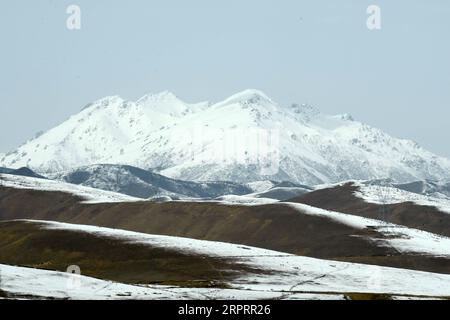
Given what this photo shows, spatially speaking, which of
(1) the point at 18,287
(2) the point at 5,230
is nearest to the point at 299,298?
(1) the point at 18,287

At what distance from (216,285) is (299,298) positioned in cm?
1758

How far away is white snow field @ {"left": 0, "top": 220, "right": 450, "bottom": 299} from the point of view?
3366 inches

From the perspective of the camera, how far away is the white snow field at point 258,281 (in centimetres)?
8550

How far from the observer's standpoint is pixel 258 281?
114000 mm

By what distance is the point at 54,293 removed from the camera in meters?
81.2

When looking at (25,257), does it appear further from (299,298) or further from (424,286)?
(299,298)

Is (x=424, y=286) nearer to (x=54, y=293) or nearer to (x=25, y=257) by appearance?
(x=54, y=293)
